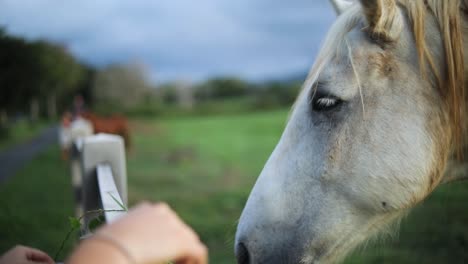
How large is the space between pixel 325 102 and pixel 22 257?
120cm

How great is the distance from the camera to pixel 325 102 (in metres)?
1.72

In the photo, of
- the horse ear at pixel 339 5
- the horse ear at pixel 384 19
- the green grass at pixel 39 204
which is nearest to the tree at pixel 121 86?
the green grass at pixel 39 204

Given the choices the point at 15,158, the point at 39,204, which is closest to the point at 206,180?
the point at 39,204

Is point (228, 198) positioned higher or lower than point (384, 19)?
lower

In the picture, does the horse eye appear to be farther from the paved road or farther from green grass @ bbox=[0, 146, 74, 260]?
the paved road

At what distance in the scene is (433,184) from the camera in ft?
5.93

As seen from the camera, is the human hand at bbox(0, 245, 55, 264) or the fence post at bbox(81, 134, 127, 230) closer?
the human hand at bbox(0, 245, 55, 264)

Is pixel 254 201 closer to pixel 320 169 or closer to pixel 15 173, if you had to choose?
pixel 320 169

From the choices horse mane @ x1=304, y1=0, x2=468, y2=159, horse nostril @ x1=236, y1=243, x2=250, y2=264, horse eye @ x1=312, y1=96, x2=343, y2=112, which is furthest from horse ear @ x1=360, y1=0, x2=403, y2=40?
horse nostril @ x1=236, y1=243, x2=250, y2=264

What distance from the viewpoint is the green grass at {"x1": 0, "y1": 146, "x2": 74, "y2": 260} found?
11.8 ft

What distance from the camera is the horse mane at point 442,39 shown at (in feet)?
5.52

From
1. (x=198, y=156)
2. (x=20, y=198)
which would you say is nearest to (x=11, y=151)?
(x=198, y=156)

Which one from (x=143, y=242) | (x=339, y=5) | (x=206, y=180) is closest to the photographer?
(x=143, y=242)

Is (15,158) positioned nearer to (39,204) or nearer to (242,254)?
(39,204)
